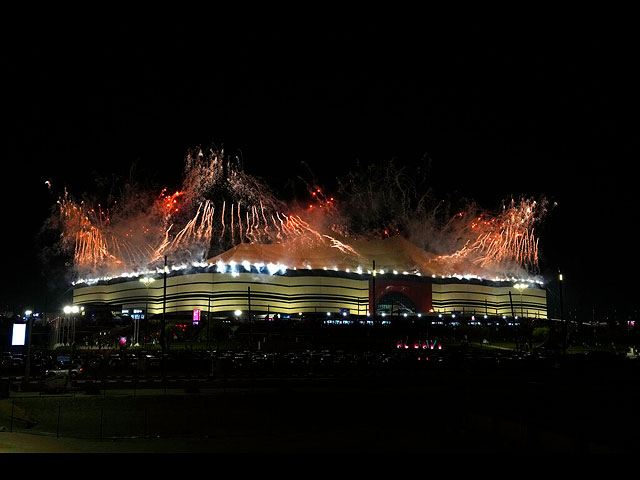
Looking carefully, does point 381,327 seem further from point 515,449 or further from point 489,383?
point 515,449

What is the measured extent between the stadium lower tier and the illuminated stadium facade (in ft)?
0.67

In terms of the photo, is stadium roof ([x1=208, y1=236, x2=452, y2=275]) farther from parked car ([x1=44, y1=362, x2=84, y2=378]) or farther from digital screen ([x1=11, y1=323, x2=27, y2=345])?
digital screen ([x1=11, y1=323, x2=27, y2=345])

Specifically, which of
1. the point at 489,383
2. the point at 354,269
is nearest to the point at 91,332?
the point at 354,269

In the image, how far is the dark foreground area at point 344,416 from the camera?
20.6 m

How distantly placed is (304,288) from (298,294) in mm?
1835

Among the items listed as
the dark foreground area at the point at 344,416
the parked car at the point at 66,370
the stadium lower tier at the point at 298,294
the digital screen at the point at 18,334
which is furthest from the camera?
the stadium lower tier at the point at 298,294

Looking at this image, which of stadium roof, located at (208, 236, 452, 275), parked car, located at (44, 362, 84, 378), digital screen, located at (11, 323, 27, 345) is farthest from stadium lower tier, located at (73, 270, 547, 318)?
digital screen, located at (11, 323, 27, 345)

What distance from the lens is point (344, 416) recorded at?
2781 centimetres

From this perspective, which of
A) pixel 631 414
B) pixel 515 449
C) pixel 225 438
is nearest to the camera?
pixel 515 449

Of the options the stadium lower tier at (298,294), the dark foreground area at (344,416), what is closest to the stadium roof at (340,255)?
the stadium lower tier at (298,294)

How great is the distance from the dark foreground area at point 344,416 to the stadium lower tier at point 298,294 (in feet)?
272

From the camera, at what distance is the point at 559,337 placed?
78.3 m

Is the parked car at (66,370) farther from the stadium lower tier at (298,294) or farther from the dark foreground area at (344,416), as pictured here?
the stadium lower tier at (298,294)

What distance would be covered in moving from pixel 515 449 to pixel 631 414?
1122 centimetres
